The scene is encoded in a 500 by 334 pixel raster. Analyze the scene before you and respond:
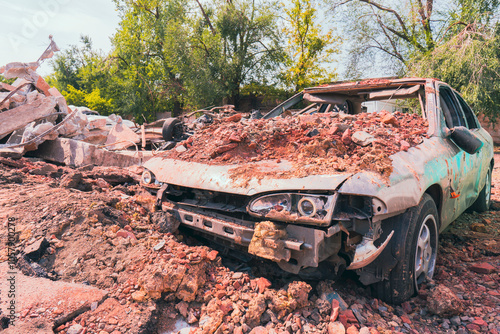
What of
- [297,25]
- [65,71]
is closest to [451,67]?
[297,25]

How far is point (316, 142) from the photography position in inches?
102

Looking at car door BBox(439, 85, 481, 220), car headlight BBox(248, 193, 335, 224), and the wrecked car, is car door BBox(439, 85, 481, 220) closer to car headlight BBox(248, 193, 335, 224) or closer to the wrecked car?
the wrecked car

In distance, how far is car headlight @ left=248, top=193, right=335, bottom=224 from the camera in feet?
6.63

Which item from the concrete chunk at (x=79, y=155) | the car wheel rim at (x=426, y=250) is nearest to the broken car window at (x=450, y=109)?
the car wheel rim at (x=426, y=250)

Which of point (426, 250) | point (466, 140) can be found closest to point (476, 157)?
point (466, 140)

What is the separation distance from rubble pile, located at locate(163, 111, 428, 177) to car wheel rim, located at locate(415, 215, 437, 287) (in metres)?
0.69

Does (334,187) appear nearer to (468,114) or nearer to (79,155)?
(468,114)

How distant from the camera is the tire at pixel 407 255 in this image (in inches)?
90.0

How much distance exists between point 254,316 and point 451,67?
13.3 metres

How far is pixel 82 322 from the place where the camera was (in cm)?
210

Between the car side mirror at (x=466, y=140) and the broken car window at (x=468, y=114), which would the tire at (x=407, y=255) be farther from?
the broken car window at (x=468, y=114)

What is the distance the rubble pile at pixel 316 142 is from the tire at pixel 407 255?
45 cm

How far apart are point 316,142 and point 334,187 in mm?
637

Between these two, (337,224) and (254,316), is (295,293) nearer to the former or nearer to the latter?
(254,316)
